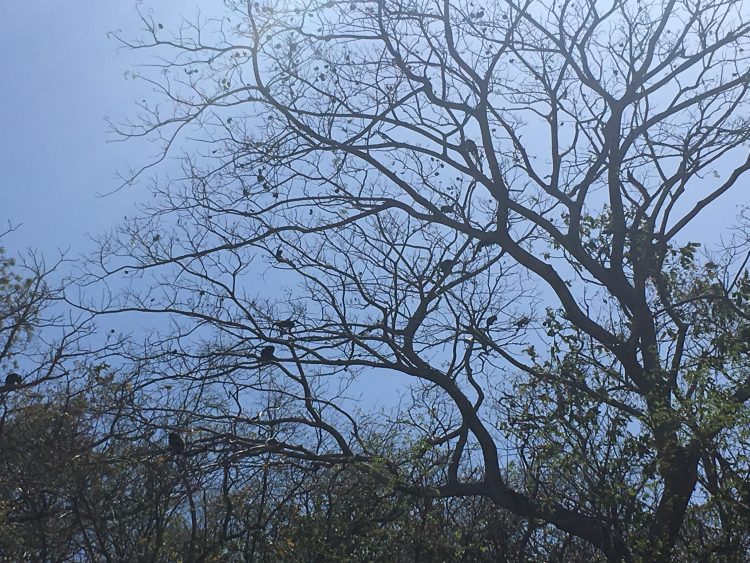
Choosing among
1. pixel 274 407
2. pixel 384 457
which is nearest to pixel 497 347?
pixel 384 457

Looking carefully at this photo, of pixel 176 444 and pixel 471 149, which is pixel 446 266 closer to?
pixel 471 149

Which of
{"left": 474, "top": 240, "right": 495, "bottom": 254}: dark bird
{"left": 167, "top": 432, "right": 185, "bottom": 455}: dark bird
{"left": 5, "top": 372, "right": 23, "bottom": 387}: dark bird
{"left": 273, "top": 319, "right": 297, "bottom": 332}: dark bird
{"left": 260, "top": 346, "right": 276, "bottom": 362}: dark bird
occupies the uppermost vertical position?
{"left": 474, "top": 240, "right": 495, "bottom": 254}: dark bird

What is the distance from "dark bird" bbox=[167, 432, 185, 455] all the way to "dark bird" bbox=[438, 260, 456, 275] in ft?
11.8

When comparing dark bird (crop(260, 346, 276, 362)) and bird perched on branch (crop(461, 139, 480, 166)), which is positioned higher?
bird perched on branch (crop(461, 139, 480, 166))

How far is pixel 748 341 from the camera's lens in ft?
25.8

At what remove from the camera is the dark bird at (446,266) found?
10.5 meters

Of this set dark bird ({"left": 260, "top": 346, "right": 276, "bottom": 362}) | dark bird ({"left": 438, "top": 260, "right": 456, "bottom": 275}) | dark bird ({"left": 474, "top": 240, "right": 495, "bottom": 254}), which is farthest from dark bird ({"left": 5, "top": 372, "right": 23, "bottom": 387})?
dark bird ({"left": 474, "top": 240, "right": 495, "bottom": 254})

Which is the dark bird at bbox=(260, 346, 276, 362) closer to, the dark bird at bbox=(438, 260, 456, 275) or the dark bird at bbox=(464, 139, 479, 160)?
the dark bird at bbox=(438, 260, 456, 275)

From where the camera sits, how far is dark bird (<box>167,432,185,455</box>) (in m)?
8.62

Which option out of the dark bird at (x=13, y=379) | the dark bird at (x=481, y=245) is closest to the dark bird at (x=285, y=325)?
the dark bird at (x=481, y=245)

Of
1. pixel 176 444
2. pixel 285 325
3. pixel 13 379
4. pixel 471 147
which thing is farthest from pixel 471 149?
pixel 13 379

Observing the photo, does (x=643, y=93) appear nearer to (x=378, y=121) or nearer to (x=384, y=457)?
(x=378, y=121)

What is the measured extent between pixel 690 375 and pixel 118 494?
16.9 feet

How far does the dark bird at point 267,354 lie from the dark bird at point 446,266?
216 centimetres
